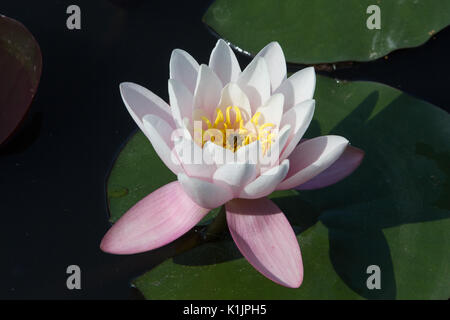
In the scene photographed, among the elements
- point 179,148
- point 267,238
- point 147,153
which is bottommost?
point 267,238

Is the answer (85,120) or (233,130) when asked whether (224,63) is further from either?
(85,120)

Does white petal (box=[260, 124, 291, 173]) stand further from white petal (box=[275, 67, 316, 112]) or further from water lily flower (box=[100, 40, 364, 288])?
white petal (box=[275, 67, 316, 112])

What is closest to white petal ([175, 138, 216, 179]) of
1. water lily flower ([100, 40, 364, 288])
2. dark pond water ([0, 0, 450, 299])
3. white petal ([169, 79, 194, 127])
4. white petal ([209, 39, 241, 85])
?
water lily flower ([100, 40, 364, 288])

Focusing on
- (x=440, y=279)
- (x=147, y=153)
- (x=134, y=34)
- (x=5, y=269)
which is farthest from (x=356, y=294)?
(x=134, y=34)

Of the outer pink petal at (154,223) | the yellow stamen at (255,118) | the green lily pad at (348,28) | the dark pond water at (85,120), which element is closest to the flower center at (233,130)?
the yellow stamen at (255,118)

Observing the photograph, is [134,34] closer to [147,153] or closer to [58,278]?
[147,153]

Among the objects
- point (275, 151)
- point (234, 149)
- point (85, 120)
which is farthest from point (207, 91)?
point (85, 120)
